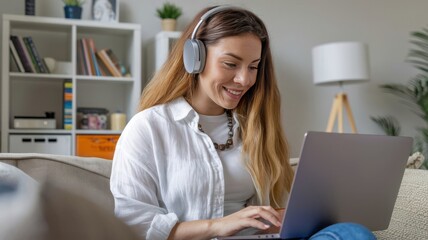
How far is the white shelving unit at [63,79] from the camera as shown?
339cm

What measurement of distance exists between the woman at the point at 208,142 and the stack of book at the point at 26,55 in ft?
7.15

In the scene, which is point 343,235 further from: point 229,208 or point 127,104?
point 127,104

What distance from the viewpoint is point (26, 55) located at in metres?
3.46

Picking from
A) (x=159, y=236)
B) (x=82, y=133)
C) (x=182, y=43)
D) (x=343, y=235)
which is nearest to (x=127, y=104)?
(x=82, y=133)

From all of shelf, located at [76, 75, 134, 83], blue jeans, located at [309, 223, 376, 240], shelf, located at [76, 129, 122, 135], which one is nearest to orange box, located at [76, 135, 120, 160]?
shelf, located at [76, 129, 122, 135]

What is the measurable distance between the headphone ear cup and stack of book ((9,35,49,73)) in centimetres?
229

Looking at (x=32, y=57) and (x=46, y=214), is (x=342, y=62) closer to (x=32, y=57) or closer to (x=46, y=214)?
(x=32, y=57)

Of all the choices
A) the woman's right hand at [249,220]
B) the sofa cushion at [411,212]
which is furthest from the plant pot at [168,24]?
the woman's right hand at [249,220]

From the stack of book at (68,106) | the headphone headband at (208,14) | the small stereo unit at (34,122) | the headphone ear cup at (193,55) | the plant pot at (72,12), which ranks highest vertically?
the plant pot at (72,12)

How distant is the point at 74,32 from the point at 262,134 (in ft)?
7.51

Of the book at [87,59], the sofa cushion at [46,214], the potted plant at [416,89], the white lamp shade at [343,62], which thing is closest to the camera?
the sofa cushion at [46,214]

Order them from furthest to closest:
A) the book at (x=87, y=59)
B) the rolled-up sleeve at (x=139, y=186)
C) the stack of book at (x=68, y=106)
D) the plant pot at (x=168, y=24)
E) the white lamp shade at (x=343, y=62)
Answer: the white lamp shade at (x=343, y=62) < the plant pot at (x=168, y=24) < the book at (x=87, y=59) < the stack of book at (x=68, y=106) < the rolled-up sleeve at (x=139, y=186)

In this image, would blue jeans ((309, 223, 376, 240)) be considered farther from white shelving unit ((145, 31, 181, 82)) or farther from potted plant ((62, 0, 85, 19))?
potted plant ((62, 0, 85, 19))

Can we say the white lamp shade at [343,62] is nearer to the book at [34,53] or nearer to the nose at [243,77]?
the book at [34,53]
